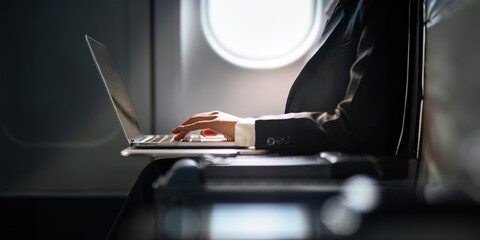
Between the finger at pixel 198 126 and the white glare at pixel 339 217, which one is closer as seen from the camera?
the white glare at pixel 339 217

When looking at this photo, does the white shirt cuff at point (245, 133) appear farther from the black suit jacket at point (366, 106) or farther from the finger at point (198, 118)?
the finger at point (198, 118)

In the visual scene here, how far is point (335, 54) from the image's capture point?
1147mm

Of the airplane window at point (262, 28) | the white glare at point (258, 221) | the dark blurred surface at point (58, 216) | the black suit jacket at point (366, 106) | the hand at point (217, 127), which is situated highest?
the airplane window at point (262, 28)

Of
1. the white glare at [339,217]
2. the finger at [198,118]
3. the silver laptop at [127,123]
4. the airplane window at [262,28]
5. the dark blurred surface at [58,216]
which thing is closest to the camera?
the white glare at [339,217]

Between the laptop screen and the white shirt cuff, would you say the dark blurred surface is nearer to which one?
the laptop screen

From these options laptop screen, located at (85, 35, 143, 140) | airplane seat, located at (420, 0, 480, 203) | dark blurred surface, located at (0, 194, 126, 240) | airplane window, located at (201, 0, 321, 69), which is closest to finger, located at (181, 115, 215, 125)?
laptop screen, located at (85, 35, 143, 140)

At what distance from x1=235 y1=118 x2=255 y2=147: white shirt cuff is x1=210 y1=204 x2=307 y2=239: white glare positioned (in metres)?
0.62

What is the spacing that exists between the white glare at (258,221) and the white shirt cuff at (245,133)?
24.5 inches

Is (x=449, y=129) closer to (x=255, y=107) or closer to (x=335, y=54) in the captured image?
(x=335, y=54)

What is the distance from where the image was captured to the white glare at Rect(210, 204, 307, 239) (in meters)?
0.50

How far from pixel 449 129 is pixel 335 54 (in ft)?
1.18

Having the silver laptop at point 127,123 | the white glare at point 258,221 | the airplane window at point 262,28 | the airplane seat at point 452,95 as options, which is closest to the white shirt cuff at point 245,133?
the silver laptop at point 127,123

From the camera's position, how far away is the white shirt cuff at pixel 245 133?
114cm

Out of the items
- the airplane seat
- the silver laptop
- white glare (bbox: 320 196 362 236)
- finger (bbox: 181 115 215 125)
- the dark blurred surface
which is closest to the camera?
white glare (bbox: 320 196 362 236)
